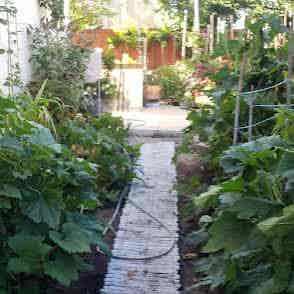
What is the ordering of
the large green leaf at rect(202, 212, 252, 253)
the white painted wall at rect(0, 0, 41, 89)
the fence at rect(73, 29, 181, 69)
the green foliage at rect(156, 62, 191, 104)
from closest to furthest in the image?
the large green leaf at rect(202, 212, 252, 253), the white painted wall at rect(0, 0, 41, 89), the green foliage at rect(156, 62, 191, 104), the fence at rect(73, 29, 181, 69)

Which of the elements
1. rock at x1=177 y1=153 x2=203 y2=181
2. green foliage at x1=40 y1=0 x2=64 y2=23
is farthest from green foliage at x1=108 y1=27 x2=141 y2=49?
rock at x1=177 y1=153 x2=203 y2=181

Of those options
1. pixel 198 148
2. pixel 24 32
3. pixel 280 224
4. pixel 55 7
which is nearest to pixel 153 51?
pixel 55 7

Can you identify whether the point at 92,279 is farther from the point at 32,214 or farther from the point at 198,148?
the point at 198,148

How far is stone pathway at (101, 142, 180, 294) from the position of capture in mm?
2291

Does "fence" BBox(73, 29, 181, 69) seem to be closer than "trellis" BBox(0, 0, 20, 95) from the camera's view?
No

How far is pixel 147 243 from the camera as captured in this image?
283 cm

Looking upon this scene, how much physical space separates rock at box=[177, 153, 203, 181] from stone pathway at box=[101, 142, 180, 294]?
93 millimetres

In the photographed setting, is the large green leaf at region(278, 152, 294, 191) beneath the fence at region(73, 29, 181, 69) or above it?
beneath

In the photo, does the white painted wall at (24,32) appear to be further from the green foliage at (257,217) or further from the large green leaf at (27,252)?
the green foliage at (257,217)

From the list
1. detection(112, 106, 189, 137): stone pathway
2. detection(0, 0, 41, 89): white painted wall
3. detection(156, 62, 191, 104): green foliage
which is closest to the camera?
detection(0, 0, 41, 89): white painted wall

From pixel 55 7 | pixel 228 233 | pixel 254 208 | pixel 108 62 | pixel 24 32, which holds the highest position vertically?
pixel 55 7

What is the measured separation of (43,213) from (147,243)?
1.11 m

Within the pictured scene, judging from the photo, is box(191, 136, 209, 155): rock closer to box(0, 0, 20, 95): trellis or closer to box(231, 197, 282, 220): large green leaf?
box(0, 0, 20, 95): trellis

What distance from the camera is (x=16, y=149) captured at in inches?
69.2
